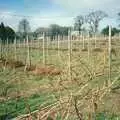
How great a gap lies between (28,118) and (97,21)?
225 feet

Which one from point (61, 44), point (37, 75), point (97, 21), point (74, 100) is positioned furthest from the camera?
point (97, 21)

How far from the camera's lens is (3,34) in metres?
60.9

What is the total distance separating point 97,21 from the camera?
70625 millimetres

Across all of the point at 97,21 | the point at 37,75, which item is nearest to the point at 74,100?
the point at 37,75

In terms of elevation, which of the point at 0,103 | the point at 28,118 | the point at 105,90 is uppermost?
the point at 105,90

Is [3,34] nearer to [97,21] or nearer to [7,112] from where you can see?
[97,21]

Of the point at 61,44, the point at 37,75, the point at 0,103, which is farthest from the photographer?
the point at 61,44

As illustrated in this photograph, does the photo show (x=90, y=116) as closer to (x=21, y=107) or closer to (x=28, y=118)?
(x=28, y=118)

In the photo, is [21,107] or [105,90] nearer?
[105,90]

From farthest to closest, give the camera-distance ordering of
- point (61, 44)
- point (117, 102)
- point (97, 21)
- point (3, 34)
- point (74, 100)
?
1. point (97, 21)
2. point (3, 34)
3. point (61, 44)
4. point (117, 102)
5. point (74, 100)

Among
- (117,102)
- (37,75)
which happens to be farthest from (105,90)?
(37,75)

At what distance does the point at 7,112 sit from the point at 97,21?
63.1 meters

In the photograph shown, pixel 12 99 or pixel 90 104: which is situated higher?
pixel 90 104

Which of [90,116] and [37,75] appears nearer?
[90,116]
